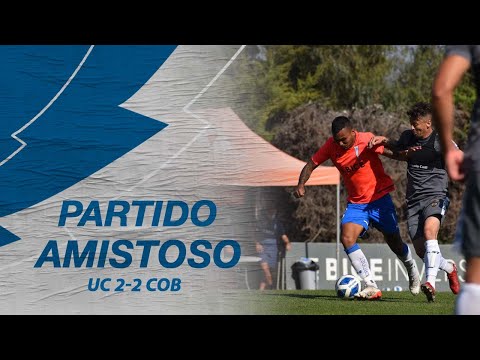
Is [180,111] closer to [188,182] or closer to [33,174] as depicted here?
[188,182]

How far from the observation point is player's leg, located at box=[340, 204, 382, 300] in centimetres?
1084

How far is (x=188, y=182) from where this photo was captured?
1097cm

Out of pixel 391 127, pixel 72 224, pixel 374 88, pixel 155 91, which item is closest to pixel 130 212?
pixel 72 224

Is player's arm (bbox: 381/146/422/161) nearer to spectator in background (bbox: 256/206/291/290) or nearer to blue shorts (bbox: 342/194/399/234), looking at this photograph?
blue shorts (bbox: 342/194/399/234)

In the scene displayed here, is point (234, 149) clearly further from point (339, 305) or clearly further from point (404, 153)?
point (339, 305)

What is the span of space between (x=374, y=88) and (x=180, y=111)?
92.4 feet

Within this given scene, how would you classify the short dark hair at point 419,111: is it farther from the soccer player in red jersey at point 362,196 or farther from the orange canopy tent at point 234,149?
the orange canopy tent at point 234,149

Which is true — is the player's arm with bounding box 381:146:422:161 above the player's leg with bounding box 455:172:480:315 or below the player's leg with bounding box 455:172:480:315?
above

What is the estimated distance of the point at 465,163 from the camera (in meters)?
4.52

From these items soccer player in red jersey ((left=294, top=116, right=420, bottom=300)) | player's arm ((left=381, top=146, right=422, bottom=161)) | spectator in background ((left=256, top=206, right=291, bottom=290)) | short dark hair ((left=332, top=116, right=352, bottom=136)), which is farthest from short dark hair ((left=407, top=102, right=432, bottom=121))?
spectator in background ((left=256, top=206, right=291, bottom=290))

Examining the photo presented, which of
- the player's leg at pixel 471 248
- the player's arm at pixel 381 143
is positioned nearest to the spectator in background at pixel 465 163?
the player's leg at pixel 471 248
